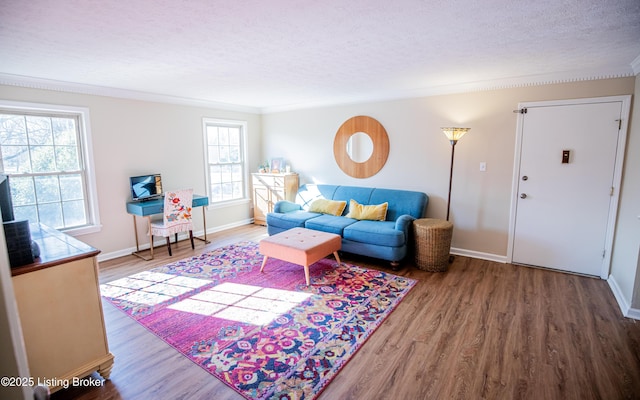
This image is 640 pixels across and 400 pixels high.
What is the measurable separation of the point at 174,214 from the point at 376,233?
271 cm

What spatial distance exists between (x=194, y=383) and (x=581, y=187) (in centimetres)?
422

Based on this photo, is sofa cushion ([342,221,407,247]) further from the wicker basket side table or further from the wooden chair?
the wooden chair

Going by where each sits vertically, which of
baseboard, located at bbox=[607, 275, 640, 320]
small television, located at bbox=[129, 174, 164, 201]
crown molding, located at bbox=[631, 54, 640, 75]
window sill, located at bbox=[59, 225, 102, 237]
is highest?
crown molding, located at bbox=[631, 54, 640, 75]

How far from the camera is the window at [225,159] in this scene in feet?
A: 18.0

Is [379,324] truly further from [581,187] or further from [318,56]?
[581,187]

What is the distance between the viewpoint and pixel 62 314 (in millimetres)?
1890

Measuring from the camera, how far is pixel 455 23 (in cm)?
211

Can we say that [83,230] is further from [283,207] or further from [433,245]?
[433,245]

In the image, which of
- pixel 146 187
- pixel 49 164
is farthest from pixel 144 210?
pixel 49 164

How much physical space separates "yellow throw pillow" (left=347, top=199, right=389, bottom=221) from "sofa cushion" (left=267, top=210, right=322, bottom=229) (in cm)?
60

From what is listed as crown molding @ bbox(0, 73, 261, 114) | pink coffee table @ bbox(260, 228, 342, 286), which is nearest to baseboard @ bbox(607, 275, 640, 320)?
pink coffee table @ bbox(260, 228, 342, 286)

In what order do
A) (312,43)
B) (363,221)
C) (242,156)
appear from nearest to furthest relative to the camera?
(312,43) → (363,221) → (242,156)

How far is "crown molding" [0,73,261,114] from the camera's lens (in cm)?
339

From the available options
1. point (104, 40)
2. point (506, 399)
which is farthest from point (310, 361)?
point (104, 40)
